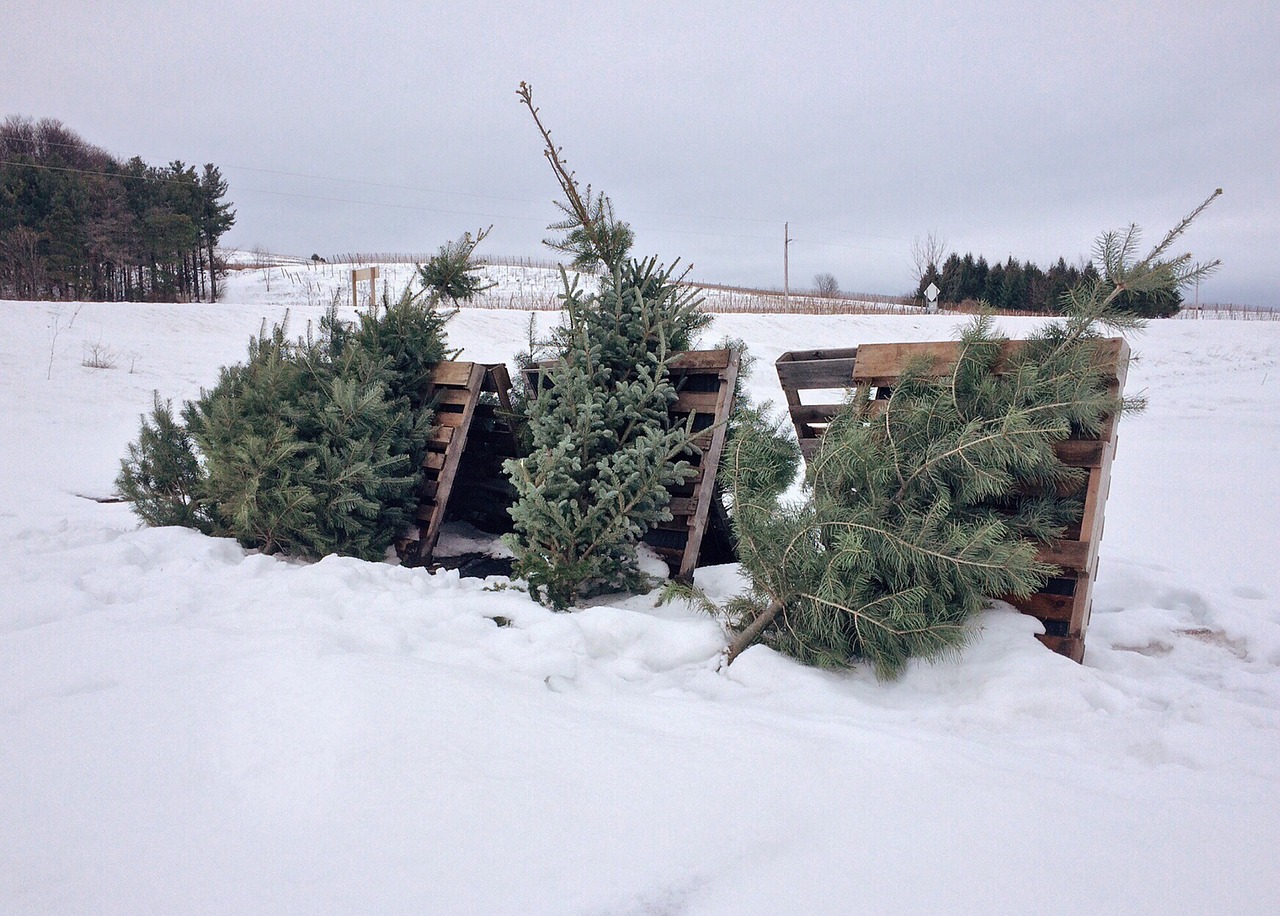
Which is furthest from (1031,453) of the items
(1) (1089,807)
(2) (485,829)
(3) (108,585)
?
(3) (108,585)

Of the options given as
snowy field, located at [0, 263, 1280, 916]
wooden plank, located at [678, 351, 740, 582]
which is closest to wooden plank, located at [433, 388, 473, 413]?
snowy field, located at [0, 263, 1280, 916]

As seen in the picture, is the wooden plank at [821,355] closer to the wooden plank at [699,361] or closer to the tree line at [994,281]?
the wooden plank at [699,361]

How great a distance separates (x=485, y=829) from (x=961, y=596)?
2.47 metres

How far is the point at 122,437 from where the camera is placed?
10.9 m

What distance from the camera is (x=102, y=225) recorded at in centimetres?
2769

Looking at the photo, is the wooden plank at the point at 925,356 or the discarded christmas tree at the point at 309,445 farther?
the discarded christmas tree at the point at 309,445

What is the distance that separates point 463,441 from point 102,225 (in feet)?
100

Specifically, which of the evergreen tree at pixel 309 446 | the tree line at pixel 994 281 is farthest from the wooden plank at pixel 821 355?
the tree line at pixel 994 281

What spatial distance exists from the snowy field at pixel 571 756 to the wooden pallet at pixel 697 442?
75 centimetres

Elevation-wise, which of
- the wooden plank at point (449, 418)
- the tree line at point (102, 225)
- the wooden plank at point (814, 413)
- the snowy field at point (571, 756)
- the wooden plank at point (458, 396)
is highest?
the tree line at point (102, 225)

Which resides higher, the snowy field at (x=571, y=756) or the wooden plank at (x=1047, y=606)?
the wooden plank at (x=1047, y=606)

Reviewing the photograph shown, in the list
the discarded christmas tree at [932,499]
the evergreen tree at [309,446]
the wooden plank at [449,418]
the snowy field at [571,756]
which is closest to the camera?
the snowy field at [571,756]

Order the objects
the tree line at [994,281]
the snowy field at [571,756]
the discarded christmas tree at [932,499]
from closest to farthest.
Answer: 1. the snowy field at [571,756]
2. the discarded christmas tree at [932,499]
3. the tree line at [994,281]

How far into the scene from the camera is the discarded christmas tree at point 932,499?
3.25 meters
